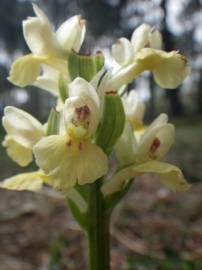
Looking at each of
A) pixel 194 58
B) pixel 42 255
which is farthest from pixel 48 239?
pixel 194 58

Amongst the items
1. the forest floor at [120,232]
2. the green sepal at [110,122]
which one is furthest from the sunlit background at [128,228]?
the green sepal at [110,122]

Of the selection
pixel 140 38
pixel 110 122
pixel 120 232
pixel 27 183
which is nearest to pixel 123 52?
pixel 140 38

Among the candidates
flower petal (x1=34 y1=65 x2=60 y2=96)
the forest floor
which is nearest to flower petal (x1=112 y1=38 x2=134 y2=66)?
flower petal (x1=34 y1=65 x2=60 y2=96)

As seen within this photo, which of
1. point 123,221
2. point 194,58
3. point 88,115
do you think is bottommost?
point 194,58

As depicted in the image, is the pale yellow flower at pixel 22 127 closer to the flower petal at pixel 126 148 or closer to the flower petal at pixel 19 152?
the flower petal at pixel 19 152

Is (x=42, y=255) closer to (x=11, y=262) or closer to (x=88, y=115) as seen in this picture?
(x=11, y=262)
